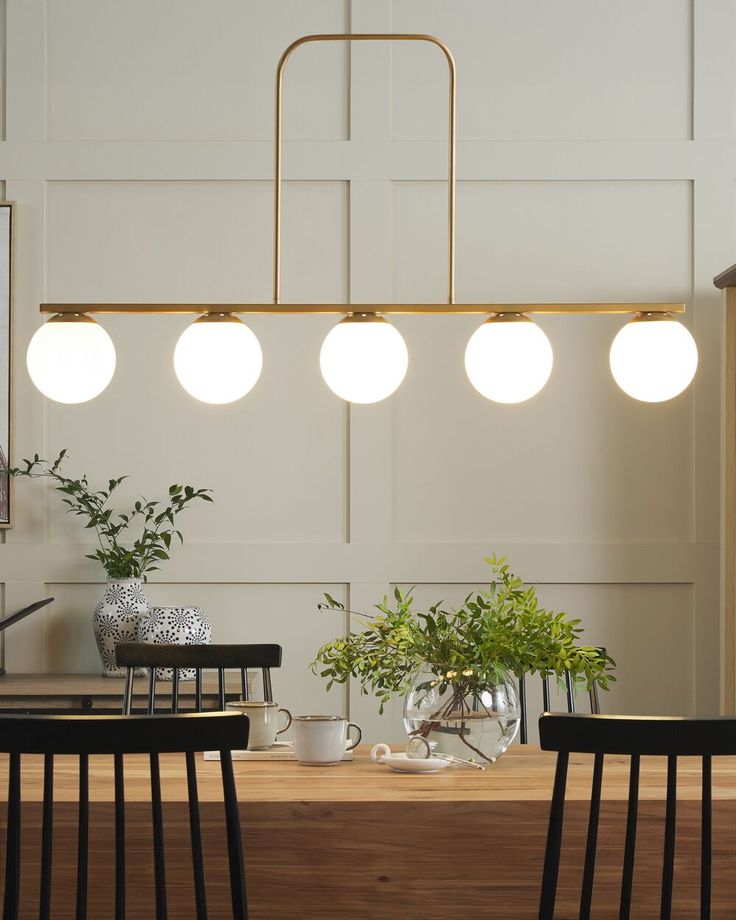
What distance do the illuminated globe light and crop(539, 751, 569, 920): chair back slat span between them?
67cm

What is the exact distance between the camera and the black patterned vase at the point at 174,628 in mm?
3180

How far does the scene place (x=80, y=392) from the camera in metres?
1.91

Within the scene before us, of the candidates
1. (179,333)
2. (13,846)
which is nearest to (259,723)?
(13,846)

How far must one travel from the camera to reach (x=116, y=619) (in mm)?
3320

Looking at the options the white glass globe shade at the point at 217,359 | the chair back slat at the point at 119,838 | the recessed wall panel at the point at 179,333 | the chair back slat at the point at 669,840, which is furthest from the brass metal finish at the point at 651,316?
the recessed wall panel at the point at 179,333

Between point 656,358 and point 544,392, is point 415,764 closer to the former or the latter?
point 656,358

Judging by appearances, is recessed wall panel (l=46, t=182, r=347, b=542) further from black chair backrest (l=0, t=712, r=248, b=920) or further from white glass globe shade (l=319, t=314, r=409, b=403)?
black chair backrest (l=0, t=712, r=248, b=920)

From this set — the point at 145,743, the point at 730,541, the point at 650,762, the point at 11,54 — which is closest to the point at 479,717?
the point at 650,762

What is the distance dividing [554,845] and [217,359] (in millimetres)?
977

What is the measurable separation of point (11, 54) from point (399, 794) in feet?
A: 9.61

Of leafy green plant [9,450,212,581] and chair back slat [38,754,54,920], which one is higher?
leafy green plant [9,450,212,581]

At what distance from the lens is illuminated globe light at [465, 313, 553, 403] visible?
6.16ft

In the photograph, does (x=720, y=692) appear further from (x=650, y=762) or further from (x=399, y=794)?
(x=399, y=794)

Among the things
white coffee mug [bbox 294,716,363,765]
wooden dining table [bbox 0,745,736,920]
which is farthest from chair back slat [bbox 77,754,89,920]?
white coffee mug [bbox 294,716,363,765]
